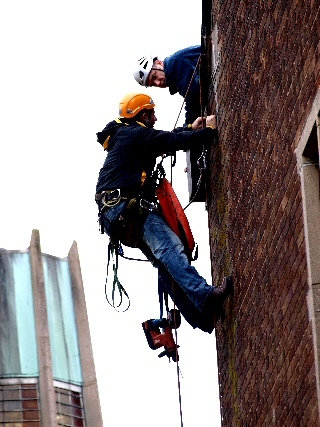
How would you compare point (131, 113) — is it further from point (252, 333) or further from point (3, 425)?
point (3, 425)

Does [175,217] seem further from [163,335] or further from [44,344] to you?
[44,344]

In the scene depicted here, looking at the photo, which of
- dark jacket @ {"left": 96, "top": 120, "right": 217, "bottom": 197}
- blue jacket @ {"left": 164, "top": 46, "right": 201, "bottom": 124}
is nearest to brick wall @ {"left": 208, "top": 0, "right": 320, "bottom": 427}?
dark jacket @ {"left": 96, "top": 120, "right": 217, "bottom": 197}

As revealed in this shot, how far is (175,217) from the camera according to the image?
47.0 ft

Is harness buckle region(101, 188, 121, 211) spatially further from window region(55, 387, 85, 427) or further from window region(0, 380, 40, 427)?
window region(55, 387, 85, 427)

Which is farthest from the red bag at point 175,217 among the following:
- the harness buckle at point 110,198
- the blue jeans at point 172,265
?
the harness buckle at point 110,198

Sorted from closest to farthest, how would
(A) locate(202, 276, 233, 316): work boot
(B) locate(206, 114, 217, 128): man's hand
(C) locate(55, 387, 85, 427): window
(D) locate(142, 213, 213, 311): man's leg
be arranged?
(A) locate(202, 276, 233, 316): work boot, (D) locate(142, 213, 213, 311): man's leg, (B) locate(206, 114, 217, 128): man's hand, (C) locate(55, 387, 85, 427): window

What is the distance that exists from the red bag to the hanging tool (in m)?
0.70

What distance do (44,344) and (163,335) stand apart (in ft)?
83.9

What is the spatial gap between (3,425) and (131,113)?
22.4 m

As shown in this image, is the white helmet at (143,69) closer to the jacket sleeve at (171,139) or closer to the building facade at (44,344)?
the jacket sleeve at (171,139)

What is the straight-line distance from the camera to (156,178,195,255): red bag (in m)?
14.3

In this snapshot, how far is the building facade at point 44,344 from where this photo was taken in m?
38.0

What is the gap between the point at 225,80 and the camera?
14.0 meters

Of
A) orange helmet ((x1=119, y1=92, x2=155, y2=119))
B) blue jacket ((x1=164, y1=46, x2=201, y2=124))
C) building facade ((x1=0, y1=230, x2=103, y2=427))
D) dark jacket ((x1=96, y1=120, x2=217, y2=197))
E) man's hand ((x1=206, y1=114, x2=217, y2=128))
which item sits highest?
building facade ((x1=0, y1=230, x2=103, y2=427))
